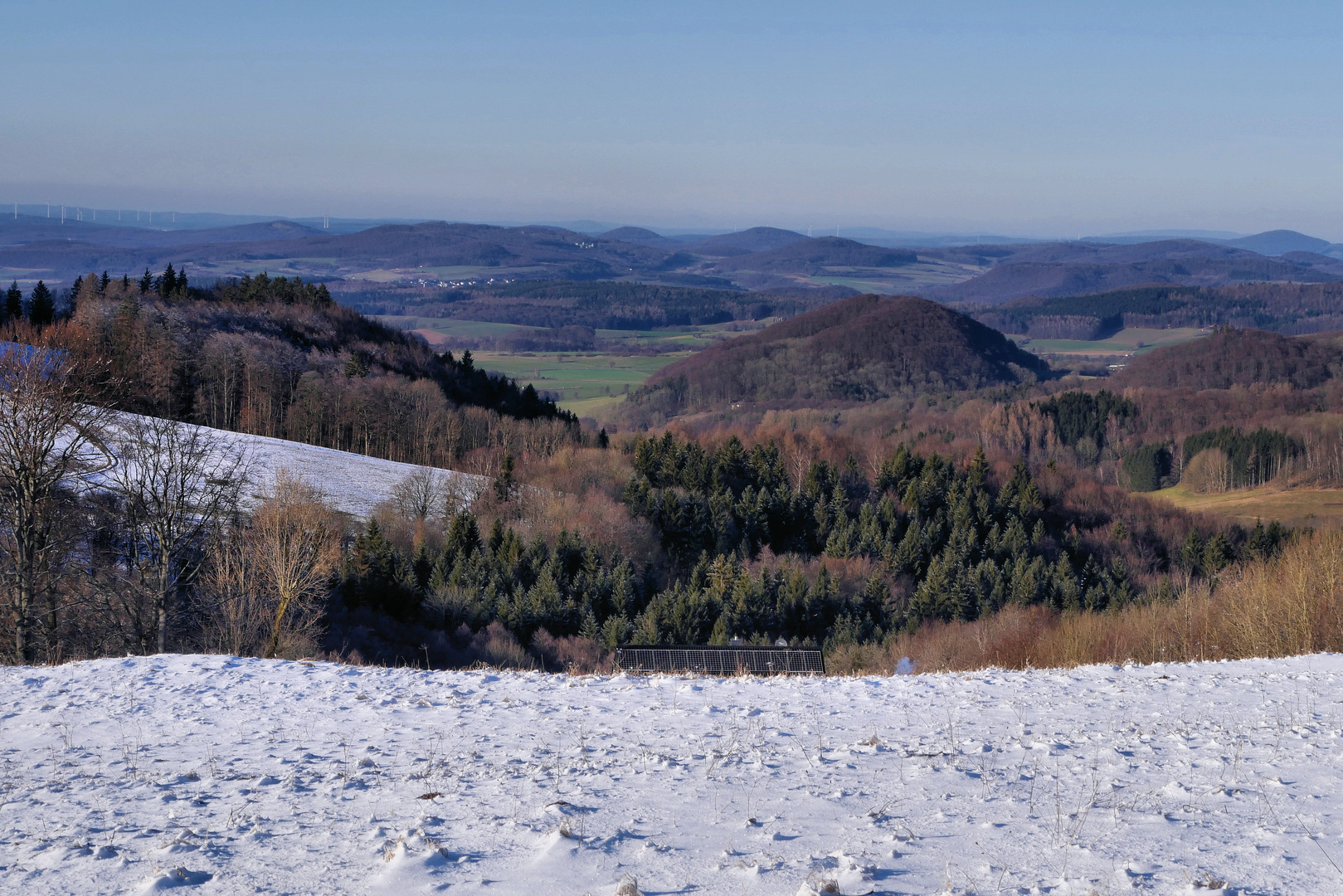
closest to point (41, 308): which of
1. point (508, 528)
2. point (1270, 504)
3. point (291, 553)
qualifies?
point (508, 528)

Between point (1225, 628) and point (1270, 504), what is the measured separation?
11370 centimetres

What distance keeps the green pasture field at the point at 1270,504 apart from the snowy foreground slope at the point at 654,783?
103 metres

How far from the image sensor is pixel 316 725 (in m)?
11.5

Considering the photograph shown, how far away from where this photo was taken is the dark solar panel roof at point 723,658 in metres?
34.2

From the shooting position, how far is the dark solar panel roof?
34.2 m

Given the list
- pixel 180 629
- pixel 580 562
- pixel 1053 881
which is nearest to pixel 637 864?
pixel 1053 881

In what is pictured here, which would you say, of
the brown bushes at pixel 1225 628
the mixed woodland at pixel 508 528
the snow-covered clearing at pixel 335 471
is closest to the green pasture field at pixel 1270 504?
the mixed woodland at pixel 508 528

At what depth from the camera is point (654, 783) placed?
9.35 meters

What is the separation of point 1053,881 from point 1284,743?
5.43 meters

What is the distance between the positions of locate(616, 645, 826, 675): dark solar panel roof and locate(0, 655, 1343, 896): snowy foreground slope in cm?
1955

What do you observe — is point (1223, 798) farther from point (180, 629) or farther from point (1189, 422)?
point (1189, 422)

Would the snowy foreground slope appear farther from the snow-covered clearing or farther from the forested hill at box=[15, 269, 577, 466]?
the forested hill at box=[15, 269, 577, 466]

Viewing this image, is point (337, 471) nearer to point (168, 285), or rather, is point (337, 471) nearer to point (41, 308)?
point (41, 308)

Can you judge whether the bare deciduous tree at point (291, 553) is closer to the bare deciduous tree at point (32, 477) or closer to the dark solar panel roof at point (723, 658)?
the bare deciduous tree at point (32, 477)
